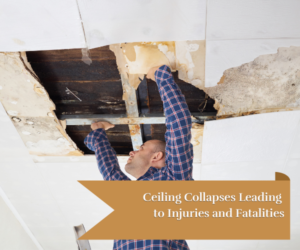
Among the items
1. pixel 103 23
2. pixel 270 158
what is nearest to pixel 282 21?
pixel 103 23

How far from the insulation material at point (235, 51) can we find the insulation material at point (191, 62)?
0.03 m

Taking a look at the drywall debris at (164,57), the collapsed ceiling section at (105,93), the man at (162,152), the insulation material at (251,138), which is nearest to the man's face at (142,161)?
the man at (162,152)

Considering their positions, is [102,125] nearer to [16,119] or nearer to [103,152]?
[103,152]

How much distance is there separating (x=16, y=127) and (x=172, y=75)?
1.17 metres

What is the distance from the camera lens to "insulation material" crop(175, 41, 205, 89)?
1172 millimetres

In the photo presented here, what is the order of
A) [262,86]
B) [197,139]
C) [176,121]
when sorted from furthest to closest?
[197,139] → [262,86] → [176,121]

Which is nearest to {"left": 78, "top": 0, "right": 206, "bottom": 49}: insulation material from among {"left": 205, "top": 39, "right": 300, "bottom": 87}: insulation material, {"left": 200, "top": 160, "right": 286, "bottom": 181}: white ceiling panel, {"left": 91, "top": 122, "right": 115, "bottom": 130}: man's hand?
{"left": 205, "top": 39, "right": 300, "bottom": 87}: insulation material

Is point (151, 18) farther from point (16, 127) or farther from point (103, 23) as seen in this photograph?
point (16, 127)

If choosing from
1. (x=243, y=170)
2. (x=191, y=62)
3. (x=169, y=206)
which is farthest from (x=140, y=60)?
(x=243, y=170)

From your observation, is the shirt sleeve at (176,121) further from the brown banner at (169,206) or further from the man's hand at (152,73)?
the brown banner at (169,206)

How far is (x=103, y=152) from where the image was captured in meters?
1.56

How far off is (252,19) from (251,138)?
838 mm

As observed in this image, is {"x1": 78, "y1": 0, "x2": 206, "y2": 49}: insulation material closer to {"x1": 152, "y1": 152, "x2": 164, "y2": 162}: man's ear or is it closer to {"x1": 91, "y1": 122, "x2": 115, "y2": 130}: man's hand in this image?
{"x1": 91, "y1": 122, "x2": 115, "y2": 130}: man's hand

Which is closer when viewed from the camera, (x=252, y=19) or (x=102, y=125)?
(x=252, y=19)
